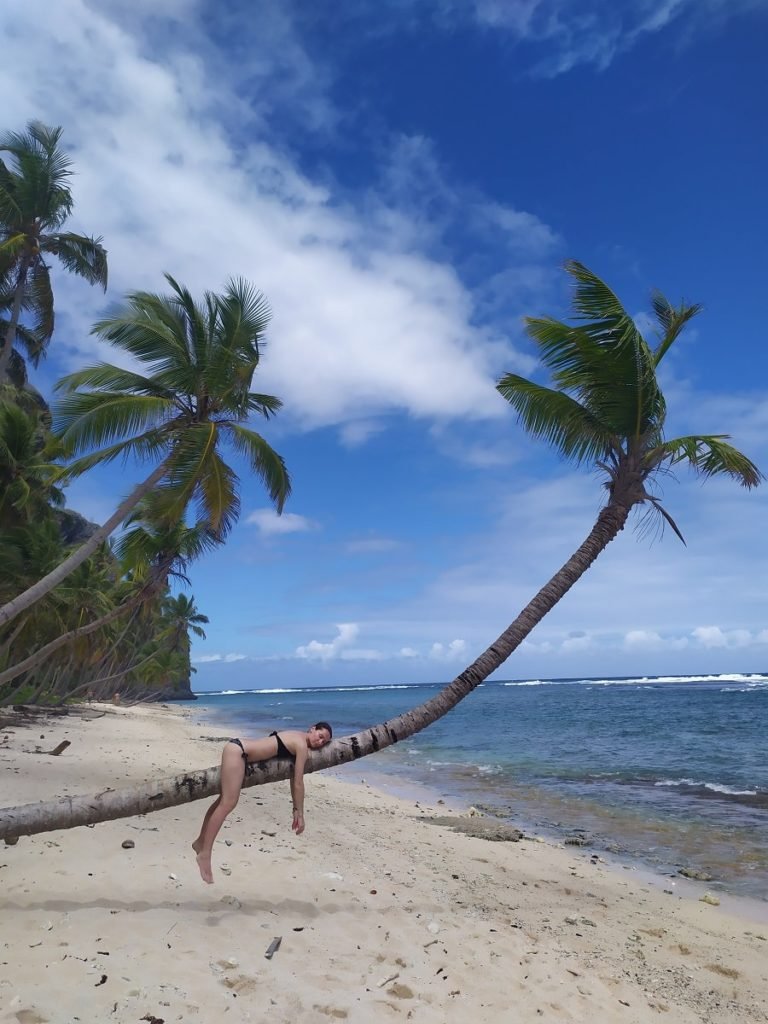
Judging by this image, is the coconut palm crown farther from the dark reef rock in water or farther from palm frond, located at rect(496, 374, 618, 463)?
the dark reef rock in water

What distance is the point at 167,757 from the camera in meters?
17.7

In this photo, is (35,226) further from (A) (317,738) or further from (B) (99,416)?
(A) (317,738)

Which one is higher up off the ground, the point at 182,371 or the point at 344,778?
the point at 182,371

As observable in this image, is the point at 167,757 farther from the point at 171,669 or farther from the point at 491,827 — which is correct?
the point at 171,669

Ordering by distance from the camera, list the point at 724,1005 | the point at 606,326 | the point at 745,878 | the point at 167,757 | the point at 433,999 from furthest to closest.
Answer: the point at 167,757 < the point at 745,878 < the point at 606,326 < the point at 724,1005 < the point at 433,999

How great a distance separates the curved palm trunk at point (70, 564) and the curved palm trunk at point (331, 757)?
4.52 meters

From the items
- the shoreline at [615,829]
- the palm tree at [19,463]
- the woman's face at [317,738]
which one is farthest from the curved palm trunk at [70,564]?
the shoreline at [615,829]

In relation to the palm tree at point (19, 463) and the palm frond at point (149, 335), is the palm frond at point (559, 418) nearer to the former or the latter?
the palm frond at point (149, 335)

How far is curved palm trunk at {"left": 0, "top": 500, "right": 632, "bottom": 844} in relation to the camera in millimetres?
4949

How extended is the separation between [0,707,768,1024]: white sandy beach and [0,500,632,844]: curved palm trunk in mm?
822

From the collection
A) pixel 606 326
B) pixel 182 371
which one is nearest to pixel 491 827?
pixel 606 326

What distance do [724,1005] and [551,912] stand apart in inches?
84.6

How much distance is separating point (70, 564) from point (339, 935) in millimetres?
6312

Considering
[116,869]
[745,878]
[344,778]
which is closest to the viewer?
[116,869]
